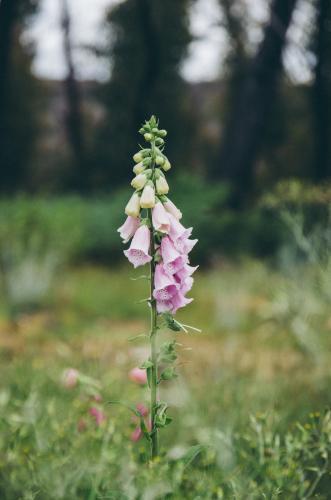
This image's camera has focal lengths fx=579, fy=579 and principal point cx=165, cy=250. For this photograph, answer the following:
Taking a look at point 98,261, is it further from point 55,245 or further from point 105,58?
point 105,58

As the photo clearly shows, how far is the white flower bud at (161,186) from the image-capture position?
A: 1.57 metres

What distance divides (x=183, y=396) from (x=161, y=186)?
141 cm

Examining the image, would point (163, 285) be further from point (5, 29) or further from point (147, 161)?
point (5, 29)

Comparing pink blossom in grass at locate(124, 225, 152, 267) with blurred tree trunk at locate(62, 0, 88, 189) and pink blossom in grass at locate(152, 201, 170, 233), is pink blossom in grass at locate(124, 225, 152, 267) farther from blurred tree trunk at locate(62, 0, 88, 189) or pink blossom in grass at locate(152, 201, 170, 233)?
blurred tree trunk at locate(62, 0, 88, 189)

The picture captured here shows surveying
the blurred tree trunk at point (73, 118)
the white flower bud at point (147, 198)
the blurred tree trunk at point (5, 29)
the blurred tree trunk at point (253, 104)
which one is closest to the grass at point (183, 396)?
the white flower bud at point (147, 198)

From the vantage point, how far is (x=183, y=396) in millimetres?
2688

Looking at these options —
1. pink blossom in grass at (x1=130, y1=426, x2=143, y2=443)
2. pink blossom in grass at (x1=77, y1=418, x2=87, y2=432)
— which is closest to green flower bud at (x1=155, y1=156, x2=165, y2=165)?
pink blossom in grass at (x1=130, y1=426, x2=143, y2=443)

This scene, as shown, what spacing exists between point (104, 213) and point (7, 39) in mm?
4321

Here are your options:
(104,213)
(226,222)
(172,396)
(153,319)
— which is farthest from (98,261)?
(153,319)

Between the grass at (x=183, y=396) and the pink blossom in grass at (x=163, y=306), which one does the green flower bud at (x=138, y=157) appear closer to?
the pink blossom in grass at (x=163, y=306)

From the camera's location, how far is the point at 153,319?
155 cm

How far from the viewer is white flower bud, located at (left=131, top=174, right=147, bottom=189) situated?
1.54m

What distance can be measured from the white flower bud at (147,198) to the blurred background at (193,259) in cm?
42

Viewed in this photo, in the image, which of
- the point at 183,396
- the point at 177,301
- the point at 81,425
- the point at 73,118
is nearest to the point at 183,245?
the point at 177,301
